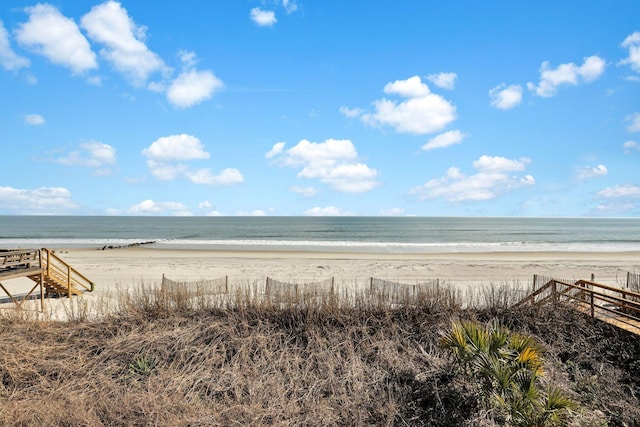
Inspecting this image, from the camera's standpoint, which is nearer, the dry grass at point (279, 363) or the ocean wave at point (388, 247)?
the dry grass at point (279, 363)

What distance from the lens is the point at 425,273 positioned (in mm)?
24938

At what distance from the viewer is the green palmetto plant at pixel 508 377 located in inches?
243

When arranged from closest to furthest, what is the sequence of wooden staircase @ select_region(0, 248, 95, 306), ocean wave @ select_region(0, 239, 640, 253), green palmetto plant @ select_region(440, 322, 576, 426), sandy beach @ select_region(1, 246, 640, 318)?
green palmetto plant @ select_region(440, 322, 576, 426) → wooden staircase @ select_region(0, 248, 95, 306) → sandy beach @ select_region(1, 246, 640, 318) → ocean wave @ select_region(0, 239, 640, 253)

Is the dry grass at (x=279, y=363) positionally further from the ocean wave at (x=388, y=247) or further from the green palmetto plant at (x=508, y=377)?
the ocean wave at (x=388, y=247)

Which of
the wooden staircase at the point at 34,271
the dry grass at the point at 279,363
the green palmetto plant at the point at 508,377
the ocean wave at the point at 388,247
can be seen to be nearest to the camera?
the green palmetto plant at the point at 508,377

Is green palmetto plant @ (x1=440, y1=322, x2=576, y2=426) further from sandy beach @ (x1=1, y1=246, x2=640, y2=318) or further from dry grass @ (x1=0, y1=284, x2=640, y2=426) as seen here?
sandy beach @ (x1=1, y1=246, x2=640, y2=318)

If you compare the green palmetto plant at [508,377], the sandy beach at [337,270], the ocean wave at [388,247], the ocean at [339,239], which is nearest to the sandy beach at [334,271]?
the sandy beach at [337,270]

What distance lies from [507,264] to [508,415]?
25.4 meters

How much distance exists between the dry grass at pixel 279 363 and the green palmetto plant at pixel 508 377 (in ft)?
1.62

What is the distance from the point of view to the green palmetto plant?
20.3ft

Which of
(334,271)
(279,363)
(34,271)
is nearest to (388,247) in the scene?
(334,271)

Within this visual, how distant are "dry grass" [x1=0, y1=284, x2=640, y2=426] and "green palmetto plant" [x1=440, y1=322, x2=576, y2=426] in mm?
493

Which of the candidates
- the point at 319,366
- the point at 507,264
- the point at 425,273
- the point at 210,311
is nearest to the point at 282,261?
the point at 425,273

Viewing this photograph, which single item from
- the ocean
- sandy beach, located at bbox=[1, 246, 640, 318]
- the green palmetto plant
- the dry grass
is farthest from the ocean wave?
the green palmetto plant
